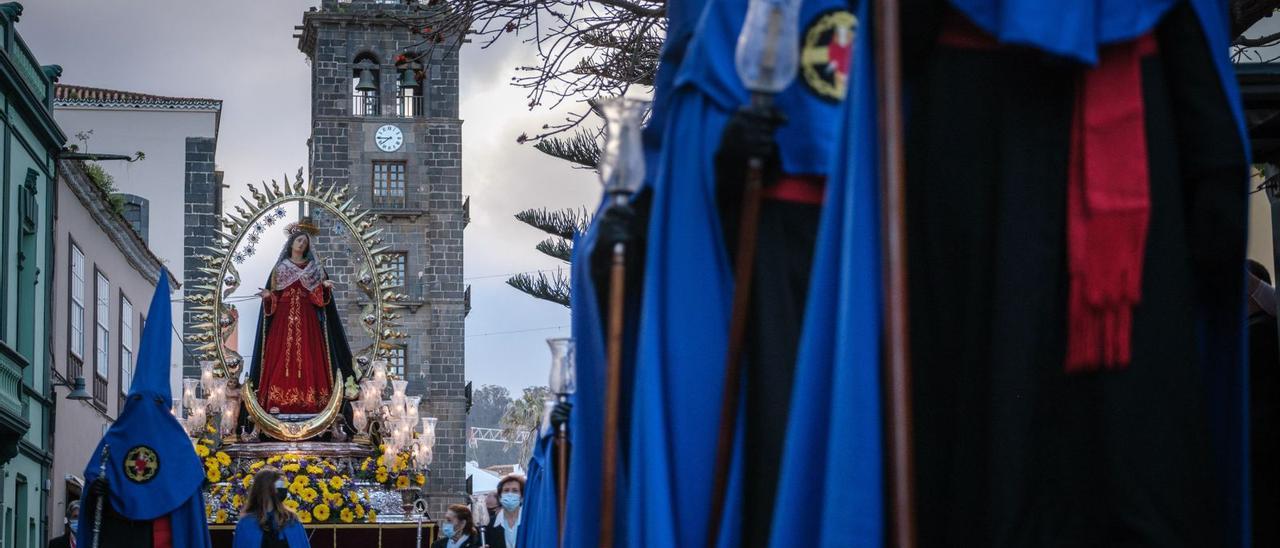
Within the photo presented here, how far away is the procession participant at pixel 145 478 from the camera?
446 inches

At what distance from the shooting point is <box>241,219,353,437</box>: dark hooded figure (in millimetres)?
21953

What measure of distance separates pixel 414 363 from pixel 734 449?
50.1 meters

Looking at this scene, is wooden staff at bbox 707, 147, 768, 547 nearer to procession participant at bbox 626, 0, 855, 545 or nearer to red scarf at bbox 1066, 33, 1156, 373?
procession participant at bbox 626, 0, 855, 545

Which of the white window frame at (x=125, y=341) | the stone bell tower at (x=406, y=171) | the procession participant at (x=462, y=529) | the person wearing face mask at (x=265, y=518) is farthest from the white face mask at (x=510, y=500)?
the stone bell tower at (x=406, y=171)

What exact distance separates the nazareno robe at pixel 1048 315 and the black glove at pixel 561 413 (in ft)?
10.4

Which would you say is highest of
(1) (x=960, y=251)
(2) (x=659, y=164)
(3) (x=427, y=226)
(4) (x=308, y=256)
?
(3) (x=427, y=226)

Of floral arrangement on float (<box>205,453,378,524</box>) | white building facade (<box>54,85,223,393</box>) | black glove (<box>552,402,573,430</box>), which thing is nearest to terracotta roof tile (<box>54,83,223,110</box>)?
white building facade (<box>54,85,223,393</box>)

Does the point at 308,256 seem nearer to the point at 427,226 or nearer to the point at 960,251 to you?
the point at 960,251

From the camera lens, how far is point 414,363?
177ft

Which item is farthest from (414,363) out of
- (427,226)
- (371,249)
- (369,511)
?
(369,511)

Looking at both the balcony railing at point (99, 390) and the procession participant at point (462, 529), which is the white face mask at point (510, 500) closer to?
the procession participant at point (462, 529)

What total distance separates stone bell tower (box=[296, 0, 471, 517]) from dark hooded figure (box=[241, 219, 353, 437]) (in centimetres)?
3051

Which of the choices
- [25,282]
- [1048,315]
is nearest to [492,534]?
[1048,315]

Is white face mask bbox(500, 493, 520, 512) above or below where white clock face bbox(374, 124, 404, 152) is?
below
